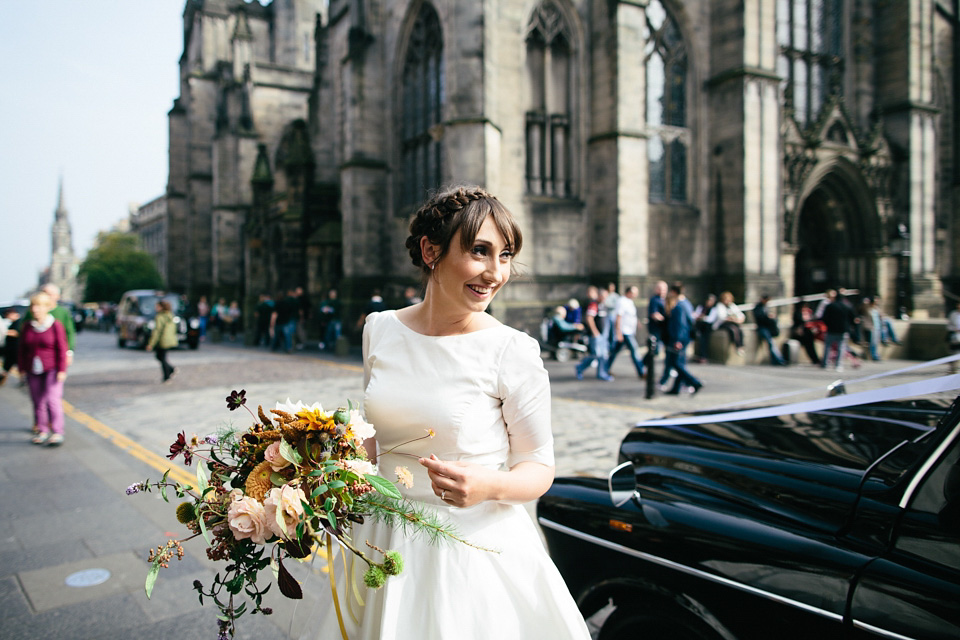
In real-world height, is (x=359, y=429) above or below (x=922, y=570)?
above

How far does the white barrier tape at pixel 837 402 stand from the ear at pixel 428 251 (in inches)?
57.9

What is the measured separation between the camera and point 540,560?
1.66 metres

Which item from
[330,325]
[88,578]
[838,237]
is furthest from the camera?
[838,237]

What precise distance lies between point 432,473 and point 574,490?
126 cm

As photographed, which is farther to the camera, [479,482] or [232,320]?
[232,320]

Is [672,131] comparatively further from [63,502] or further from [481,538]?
[481,538]

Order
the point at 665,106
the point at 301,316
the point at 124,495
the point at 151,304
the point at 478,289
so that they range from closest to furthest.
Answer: the point at 478,289
the point at 124,495
the point at 665,106
the point at 301,316
the point at 151,304

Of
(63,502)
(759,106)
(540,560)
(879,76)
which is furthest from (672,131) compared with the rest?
(540,560)

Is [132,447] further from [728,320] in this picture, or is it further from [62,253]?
[62,253]

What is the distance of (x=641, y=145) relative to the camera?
53.0 feet

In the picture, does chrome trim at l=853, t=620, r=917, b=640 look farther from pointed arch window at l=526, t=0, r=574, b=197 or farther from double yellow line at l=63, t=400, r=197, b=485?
pointed arch window at l=526, t=0, r=574, b=197

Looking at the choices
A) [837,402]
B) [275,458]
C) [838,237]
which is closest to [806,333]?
[838,237]

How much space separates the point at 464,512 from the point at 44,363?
24.2 feet

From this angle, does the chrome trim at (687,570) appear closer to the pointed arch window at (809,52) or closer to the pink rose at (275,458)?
the pink rose at (275,458)
